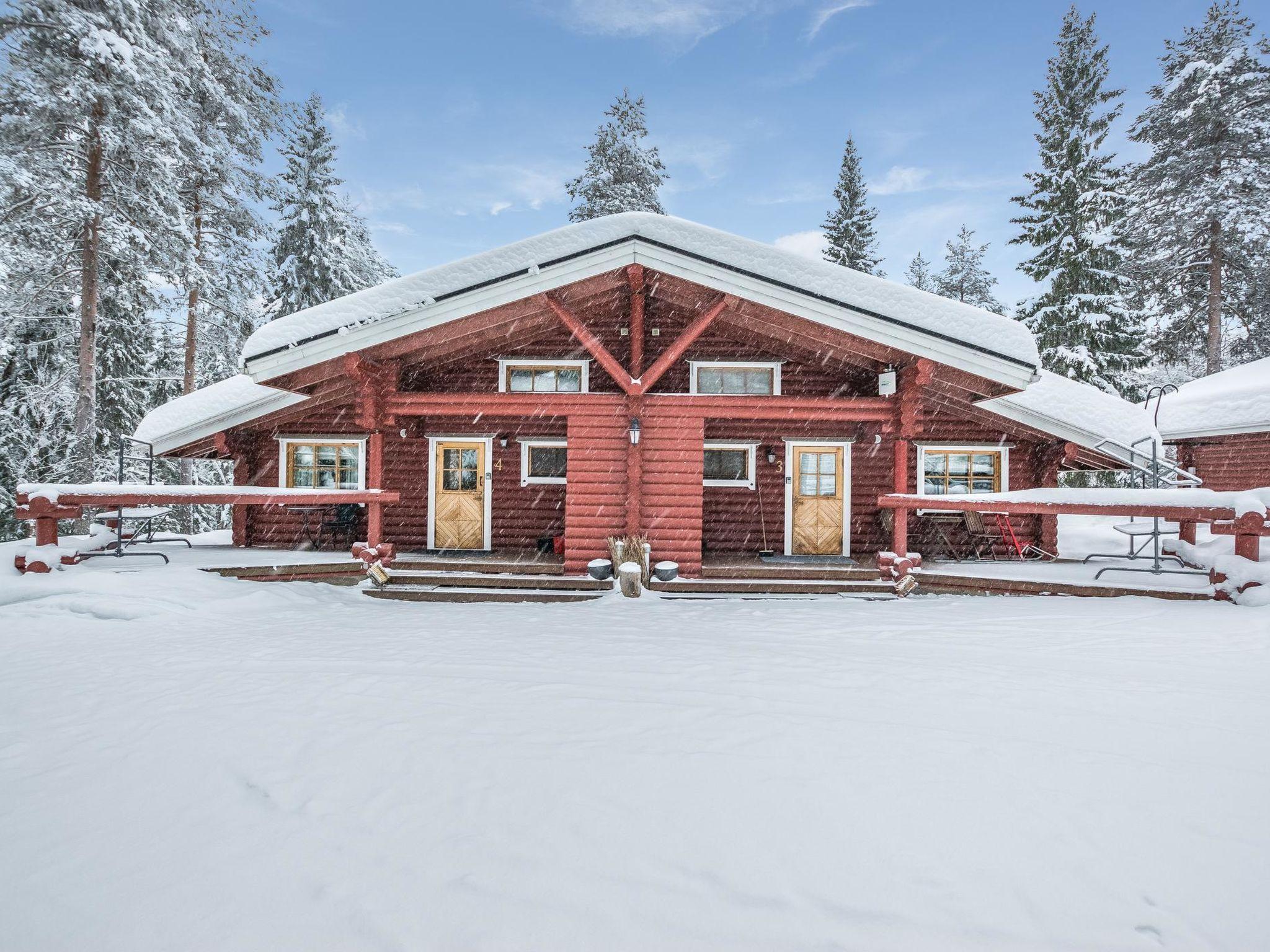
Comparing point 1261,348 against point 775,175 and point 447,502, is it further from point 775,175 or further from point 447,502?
point 775,175

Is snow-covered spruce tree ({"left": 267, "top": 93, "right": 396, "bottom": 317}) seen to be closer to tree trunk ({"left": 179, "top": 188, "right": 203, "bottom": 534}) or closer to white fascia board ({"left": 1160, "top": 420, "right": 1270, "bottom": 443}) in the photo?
tree trunk ({"left": 179, "top": 188, "right": 203, "bottom": 534})

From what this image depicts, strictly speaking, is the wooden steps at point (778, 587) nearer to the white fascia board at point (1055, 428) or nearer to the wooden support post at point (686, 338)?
the wooden support post at point (686, 338)

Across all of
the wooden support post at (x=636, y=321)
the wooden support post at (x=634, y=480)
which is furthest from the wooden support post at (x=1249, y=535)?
the wooden support post at (x=636, y=321)

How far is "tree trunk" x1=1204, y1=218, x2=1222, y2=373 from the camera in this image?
54.9ft

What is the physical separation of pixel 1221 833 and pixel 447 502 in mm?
9433

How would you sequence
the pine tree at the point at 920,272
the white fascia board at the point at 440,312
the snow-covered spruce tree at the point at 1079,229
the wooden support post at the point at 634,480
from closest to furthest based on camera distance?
the white fascia board at the point at 440,312 < the wooden support post at the point at 634,480 < the snow-covered spruce tree at the point at 1079,229 < the pine tree at the point at 920,272

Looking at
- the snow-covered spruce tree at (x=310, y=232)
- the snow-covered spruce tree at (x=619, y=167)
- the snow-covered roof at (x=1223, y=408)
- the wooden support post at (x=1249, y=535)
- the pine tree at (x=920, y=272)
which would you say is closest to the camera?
the wooden support post at (x=1249, y=535)

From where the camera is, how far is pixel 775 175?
75.7 metres

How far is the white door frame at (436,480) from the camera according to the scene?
973 centimetres

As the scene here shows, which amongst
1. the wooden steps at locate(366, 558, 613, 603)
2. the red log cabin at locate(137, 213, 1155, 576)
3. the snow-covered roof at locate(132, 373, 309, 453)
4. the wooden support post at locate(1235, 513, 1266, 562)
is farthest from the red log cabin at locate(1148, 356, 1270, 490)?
the snow-covered roof at locate(132, 373, 309, 453)

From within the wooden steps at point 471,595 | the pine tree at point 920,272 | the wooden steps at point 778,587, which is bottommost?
the wooden steps at point 471,595

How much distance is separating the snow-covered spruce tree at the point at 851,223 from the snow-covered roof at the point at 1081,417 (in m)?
14.8

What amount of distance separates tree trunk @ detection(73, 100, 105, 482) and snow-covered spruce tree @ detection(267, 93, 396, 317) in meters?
7.32

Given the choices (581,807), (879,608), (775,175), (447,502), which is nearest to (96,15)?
(447,502)
